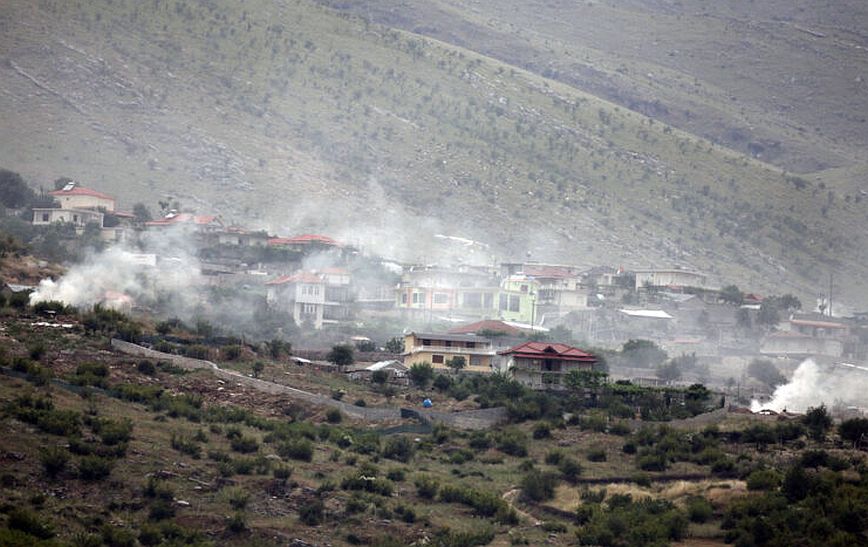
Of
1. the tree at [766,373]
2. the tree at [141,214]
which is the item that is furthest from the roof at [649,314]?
the tree at [141,214]

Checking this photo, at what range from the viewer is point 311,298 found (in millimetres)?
88812

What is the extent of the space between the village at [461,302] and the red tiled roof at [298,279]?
0.12 metres

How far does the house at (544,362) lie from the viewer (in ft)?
214

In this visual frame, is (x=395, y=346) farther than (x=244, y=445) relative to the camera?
Yes

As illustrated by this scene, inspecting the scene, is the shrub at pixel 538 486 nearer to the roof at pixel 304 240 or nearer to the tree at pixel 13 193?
the roof at pixel 304 240

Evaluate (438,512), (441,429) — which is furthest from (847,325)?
(438,512)

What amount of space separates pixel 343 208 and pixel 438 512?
7035 centimetres

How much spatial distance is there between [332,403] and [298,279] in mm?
33416

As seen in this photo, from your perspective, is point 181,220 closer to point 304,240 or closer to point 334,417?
point 304,240

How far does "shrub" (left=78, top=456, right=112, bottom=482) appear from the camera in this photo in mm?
42094

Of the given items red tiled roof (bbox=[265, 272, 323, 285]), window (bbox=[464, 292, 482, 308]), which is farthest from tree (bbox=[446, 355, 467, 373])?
window (bbox=[464, 292, 482, 308])

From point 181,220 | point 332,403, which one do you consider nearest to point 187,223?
point 181,220

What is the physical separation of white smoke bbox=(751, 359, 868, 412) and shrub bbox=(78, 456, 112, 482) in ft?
110

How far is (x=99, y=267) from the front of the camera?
81.3 m
